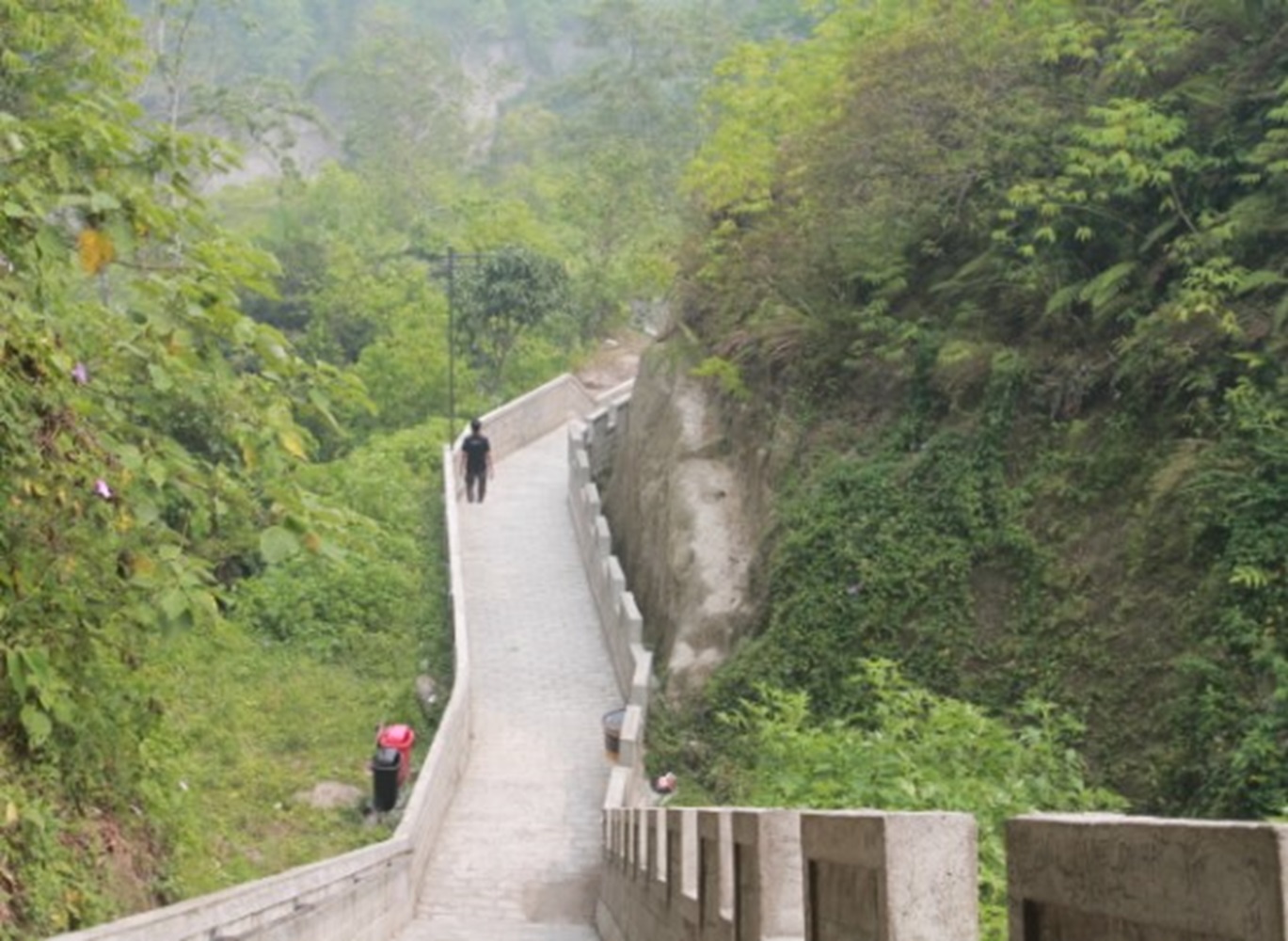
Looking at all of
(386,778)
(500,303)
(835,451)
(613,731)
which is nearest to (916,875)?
(386,778)

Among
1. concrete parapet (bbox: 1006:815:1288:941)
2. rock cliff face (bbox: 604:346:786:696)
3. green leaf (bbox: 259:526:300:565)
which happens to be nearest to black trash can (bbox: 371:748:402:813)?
rock cliff face (bbox: 604:346:786:696)

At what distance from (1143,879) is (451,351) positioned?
3478cm

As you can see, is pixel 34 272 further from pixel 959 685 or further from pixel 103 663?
pixel 959 685

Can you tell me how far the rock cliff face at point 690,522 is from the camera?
63.1 feet

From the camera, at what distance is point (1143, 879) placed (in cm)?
175

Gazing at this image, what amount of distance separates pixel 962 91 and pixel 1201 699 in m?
9.31

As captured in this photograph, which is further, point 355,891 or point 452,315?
point 452,315

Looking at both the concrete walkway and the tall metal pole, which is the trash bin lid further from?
the tall metal pole

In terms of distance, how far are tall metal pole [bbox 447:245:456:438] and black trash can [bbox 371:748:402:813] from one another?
17810mm

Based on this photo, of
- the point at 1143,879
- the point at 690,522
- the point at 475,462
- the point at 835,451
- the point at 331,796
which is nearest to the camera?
the point at 1143,879

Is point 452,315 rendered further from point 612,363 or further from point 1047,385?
point 1047,385

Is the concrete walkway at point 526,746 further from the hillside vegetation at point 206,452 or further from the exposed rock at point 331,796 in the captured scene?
the exposed rock at point 331,796

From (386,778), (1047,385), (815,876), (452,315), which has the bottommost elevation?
(386,778)

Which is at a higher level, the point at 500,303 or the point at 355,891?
the point at 500,303
